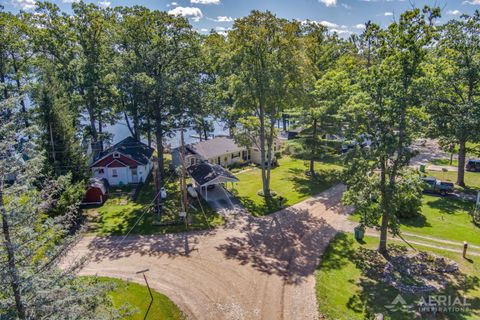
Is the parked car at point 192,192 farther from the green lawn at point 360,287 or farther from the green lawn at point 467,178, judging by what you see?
the green lawn at point 467,178

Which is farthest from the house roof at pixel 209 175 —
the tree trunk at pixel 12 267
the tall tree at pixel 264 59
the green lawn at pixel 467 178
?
the green lawn at pixel 467 178

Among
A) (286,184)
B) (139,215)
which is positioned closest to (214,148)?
(286,184)

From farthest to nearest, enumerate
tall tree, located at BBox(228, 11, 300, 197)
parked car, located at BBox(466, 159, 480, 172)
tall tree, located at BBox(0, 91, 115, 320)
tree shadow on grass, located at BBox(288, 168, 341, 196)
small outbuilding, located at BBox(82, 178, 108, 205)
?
1. parked car, located at BBox(466, 159, 480, 172)
2. tree shadow on grass, located at BBox(288, 168, 341, 196)
3. small outbuilding, located at BBox(82, 178, 108, 205)
4. tall tree, located at BBox(228, 11, 300, 197)
5. tall tree, located at BBox(0, 91, 115, 320)

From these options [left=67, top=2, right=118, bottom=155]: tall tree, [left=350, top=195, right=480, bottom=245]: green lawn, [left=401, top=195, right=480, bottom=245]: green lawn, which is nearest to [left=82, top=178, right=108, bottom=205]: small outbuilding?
[left=67, top=2, right=118, bottom=155]: tall tree

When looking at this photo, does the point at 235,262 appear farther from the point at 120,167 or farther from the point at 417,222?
the point at 120,167

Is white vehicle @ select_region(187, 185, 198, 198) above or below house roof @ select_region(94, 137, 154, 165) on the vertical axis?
below

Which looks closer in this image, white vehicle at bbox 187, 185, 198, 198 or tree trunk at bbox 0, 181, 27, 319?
tree trunk at bbox 0, 181, 27, 319

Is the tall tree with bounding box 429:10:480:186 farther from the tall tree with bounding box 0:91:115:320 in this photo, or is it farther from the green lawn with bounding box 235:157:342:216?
the tall tree with bounding box 0:91:115:320
